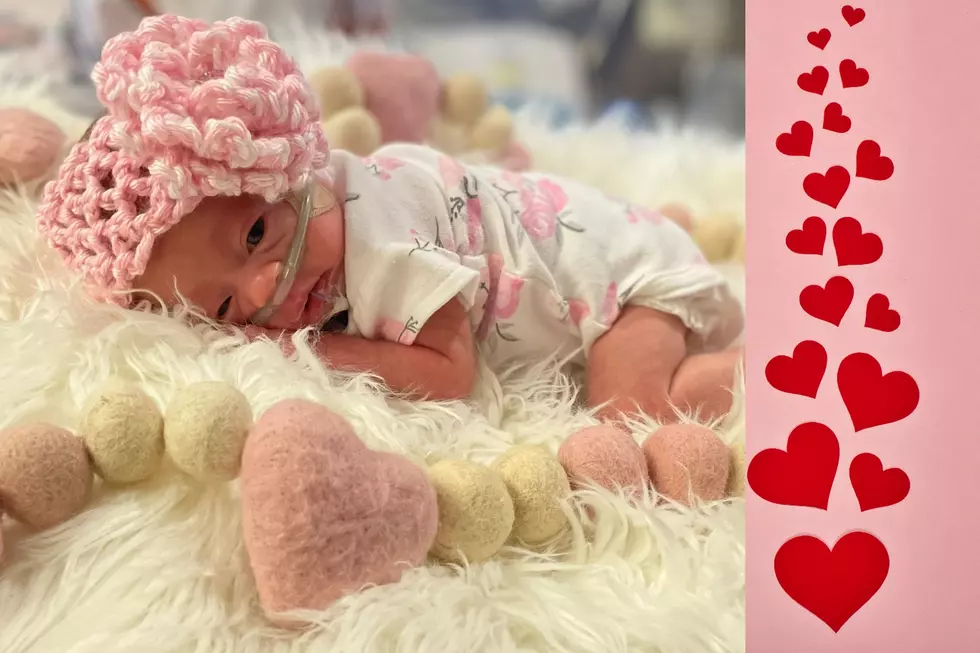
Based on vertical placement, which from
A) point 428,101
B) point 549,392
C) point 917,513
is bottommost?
point 549,392

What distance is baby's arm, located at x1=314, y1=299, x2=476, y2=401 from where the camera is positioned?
2.48ft

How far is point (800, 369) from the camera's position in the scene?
456 mm

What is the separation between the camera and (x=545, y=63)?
178 cm

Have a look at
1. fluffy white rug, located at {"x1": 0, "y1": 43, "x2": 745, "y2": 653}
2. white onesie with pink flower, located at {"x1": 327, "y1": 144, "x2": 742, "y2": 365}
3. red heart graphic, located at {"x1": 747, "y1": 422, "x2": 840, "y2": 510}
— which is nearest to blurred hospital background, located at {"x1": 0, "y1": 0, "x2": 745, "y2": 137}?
white onesie with pink flower, located at {"x1": 327, "y1": 144, "x2": 742, "y2": 365}

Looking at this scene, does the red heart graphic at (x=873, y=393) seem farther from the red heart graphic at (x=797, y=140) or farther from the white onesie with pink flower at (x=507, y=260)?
the white onesie with pink flower at (x=507, y=260)

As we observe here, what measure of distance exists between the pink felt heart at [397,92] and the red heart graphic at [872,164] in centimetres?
76

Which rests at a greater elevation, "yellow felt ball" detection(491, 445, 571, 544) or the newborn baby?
the newborn baby

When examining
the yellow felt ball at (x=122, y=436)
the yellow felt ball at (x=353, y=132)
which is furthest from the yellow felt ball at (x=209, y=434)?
the yellow felt ball at (x=353, y=132)

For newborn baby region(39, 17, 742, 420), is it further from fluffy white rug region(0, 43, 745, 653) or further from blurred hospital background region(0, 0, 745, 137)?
blurred hospital background region(0, 0, 745, 137)

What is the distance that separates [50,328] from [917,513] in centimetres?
60

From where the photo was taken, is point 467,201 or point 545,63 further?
point 545,63

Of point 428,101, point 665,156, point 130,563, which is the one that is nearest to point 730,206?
point 665,156

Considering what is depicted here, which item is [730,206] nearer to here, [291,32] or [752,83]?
[291,32]

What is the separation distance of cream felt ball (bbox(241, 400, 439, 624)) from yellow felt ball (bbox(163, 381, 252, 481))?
0.03m
